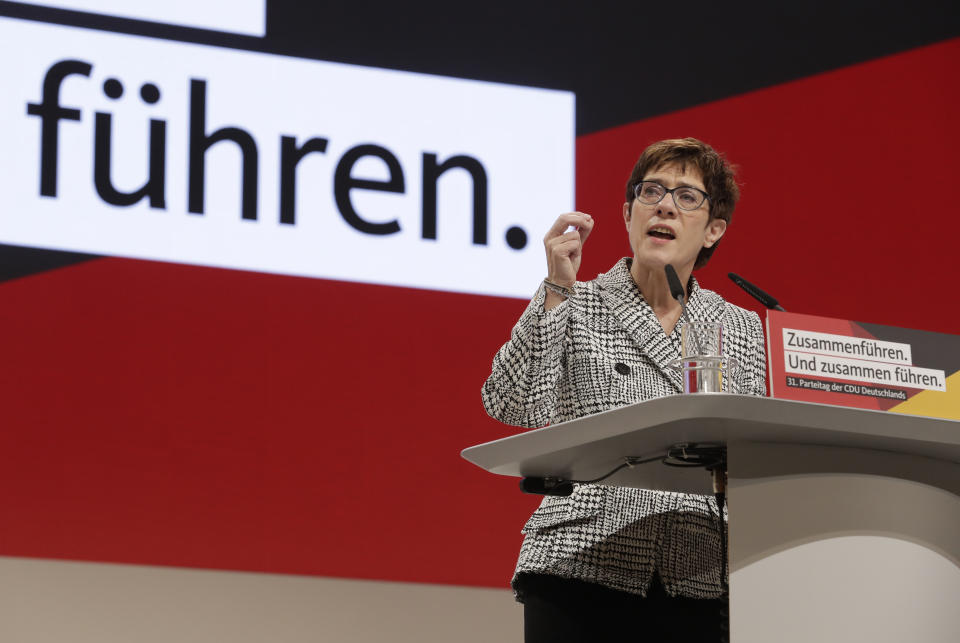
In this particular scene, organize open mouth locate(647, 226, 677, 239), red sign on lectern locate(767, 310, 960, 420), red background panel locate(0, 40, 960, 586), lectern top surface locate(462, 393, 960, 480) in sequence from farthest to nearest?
red background panel locate(0, 40, 960, 586), open mouth locate(647, 226, 677, 239), red sign on lectern locate(767, 310, 960, 420), lectern top surface locate(462, 393, 960, 480)

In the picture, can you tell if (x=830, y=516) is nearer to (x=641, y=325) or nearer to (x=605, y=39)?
(x=641, y=325)

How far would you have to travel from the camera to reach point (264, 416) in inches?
116

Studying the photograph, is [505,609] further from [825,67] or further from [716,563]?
[825,67]

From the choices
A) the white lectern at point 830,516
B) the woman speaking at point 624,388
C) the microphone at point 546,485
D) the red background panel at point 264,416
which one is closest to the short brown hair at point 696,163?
the woman speaking at point 624,388

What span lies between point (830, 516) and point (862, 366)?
0.18 meters

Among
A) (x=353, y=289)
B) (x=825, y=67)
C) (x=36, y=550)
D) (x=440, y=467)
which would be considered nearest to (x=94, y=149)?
(x=353, y=289)

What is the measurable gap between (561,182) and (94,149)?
1.20 meters

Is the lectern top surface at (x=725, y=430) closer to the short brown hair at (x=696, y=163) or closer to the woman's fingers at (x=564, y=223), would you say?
the woman's fingers at (x=564, y=223)

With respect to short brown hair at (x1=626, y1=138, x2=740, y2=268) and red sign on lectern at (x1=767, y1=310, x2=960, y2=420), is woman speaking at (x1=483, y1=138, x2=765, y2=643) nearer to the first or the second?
short brown hair at (x1=626, y1=138, x2=740, y2=268)

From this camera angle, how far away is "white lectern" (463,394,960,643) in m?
1.29

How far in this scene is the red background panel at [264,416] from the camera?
278cm

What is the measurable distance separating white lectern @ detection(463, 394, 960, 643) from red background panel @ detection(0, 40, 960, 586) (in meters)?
1.65

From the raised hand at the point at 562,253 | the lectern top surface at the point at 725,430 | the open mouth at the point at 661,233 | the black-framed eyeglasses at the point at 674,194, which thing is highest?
the black-framed eyeglasses at the point at 674,194

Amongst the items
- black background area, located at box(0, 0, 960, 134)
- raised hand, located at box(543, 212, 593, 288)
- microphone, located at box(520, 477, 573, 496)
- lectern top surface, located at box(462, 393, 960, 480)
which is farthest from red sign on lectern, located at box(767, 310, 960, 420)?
black background area, located at box(0, 0, 960, 134)
